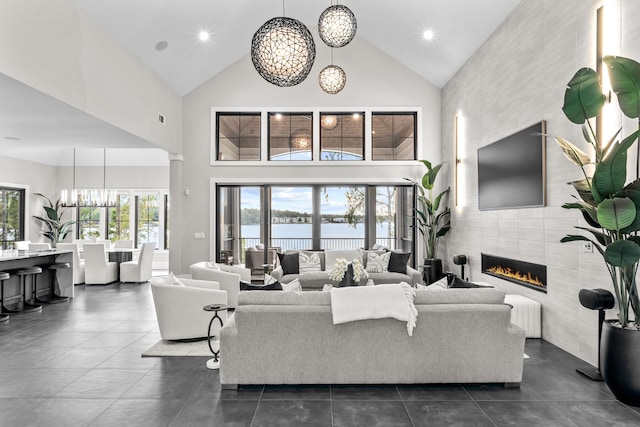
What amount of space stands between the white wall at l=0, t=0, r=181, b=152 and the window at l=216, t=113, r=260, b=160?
146cm

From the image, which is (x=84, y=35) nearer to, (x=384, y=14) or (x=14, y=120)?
(x=14, y=120)

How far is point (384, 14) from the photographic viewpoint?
7.05 m

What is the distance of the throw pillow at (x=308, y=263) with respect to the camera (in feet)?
23.0

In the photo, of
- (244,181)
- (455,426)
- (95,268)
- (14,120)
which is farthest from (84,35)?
(455,426)

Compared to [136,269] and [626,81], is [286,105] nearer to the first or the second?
[136,269]

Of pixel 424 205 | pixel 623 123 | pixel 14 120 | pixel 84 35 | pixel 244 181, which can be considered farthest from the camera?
pixel 244 181

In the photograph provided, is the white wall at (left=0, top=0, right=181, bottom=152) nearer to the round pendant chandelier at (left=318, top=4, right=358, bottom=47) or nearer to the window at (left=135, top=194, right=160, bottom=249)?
A: the round pendant chandelier at (left=318, top=4, right=358, bottom=47)

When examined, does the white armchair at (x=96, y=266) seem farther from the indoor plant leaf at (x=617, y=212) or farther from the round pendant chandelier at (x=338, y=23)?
the indoor plant leaf at (x=617, y=212)

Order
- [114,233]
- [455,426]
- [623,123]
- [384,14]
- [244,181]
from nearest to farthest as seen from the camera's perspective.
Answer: [455,426], [623,123], [384,14], [244,181], [114,233]

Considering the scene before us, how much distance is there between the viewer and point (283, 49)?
131 inches

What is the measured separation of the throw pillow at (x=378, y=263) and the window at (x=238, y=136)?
3423mm

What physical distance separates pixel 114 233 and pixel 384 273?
28.3ft

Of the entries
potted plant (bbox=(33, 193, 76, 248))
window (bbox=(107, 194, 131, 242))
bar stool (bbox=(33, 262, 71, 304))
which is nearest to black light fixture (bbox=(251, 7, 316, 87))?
bar stool (bbox=(33, 262, 71, 304))

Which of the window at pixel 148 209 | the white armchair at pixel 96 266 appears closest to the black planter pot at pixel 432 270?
the white armchair at pixel 96 266
